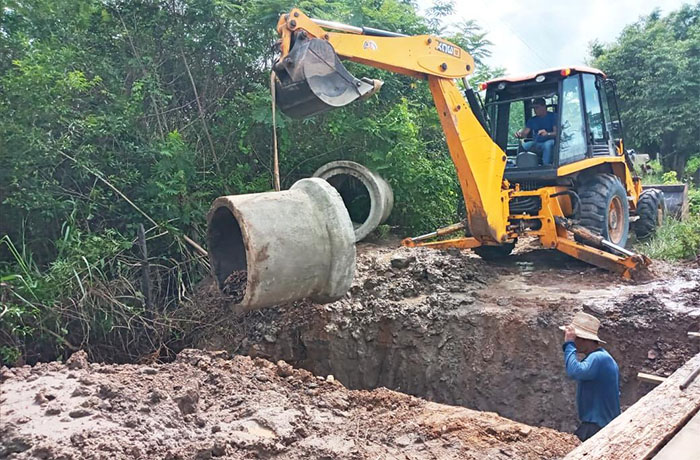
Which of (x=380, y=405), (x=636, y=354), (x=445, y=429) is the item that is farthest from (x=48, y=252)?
(x=636, y=354)

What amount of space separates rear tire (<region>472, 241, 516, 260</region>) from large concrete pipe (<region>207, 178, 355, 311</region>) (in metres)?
4.21

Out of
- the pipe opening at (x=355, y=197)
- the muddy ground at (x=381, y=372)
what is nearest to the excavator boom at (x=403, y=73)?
the muddy ground at (x=381, y=372)

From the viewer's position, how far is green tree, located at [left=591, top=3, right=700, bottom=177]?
18.7 metres

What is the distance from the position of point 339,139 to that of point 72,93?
3572 millimetres

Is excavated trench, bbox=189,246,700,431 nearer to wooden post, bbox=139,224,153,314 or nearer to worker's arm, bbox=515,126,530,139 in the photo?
wooden post, bbox=139,224,153,314

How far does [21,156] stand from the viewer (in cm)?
626

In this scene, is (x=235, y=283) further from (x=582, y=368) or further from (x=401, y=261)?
(x=401, y=261)

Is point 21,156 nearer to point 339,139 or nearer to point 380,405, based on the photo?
point 339,139

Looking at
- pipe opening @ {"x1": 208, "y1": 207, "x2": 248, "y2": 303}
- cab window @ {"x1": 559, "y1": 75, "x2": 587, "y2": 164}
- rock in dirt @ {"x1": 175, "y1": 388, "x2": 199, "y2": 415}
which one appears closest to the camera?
rock in dirt @ {"x1": 175, "y1": 388, "x2": 199, "y2": 415}

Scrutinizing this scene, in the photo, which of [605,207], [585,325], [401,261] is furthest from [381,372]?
[605,207]

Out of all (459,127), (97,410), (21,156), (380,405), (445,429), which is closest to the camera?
(97,410)

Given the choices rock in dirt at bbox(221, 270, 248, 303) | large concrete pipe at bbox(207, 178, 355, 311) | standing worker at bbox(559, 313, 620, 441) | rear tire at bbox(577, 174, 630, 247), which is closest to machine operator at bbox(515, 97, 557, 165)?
rear tire at bbox(577, 174, 630, 247)

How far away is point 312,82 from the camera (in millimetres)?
4801

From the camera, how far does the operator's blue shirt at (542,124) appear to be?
7418mm
